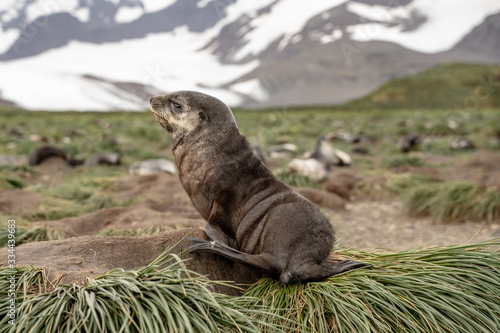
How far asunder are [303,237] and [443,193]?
16.8ft

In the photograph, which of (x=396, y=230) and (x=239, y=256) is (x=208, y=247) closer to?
(x=239, y=256)

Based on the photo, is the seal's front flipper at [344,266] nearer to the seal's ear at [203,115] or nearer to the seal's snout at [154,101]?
the seal's ear at [203,115]

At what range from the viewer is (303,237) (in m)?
3.11

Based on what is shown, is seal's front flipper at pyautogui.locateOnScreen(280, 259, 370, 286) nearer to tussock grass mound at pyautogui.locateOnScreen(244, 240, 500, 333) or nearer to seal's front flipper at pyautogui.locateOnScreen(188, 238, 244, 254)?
tussock grass mound at pyautogui.locateOnScreen(244, 240, 500, 333)

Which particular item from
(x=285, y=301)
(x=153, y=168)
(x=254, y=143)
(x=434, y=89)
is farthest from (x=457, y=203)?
(x=434, y=89)

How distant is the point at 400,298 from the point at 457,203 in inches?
187

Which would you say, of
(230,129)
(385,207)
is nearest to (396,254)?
(230,129)

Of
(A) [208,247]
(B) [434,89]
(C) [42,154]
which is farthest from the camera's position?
(B) [434,89]

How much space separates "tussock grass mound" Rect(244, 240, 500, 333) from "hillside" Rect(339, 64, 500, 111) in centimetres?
5980

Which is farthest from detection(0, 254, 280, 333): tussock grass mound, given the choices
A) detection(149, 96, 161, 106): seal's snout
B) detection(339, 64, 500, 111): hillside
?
detection(339, 64, 500, 111): hillside

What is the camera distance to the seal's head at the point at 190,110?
340 cm

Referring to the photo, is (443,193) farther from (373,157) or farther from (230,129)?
(373,157)

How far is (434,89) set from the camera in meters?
69.6

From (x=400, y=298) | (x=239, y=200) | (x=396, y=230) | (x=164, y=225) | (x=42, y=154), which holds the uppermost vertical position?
(x=239, y=200)
